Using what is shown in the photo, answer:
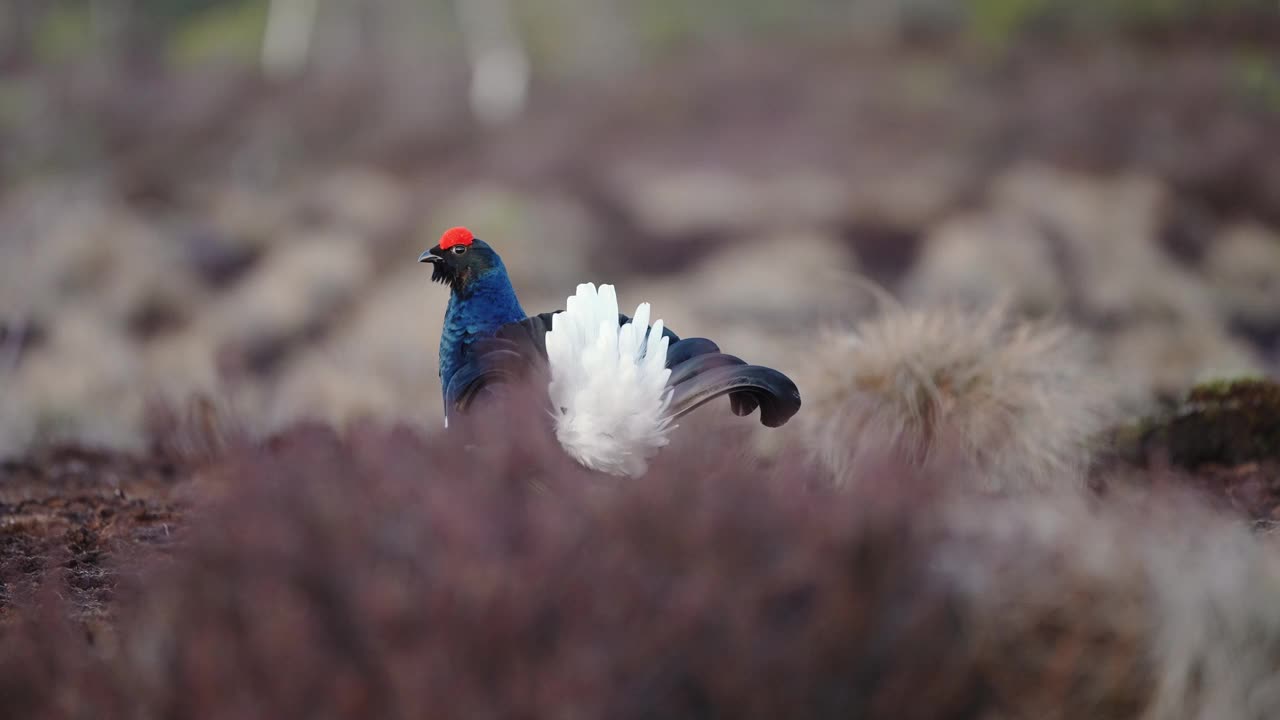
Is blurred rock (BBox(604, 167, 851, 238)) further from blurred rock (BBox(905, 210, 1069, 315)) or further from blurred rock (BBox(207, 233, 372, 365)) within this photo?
blurred rock (BBox(207, 233, 372, 365))

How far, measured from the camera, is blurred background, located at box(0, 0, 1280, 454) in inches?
379

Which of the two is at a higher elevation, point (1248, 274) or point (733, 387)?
point (1248, 274)

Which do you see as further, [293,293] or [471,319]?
[293,293]

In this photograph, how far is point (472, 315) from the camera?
338cm

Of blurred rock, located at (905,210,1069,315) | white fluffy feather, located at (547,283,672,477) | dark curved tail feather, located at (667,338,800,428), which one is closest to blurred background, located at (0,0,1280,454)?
blurred rock, located at (905,210,1069,315)

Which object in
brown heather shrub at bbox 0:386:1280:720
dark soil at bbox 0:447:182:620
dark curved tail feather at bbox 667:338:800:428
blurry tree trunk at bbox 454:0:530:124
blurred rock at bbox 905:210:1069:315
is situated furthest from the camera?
blurry tree trunk at bbox 454:0:530:124

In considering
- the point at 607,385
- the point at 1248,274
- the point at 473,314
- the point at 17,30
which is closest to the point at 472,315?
the point at 473,314

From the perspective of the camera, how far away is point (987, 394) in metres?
3.90

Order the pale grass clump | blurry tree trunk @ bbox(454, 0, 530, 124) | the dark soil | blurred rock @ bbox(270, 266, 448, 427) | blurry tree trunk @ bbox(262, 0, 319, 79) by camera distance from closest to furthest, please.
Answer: the dark soil < the pale grass clump < blurred rock @ bbox(270, 266, 448, 427) < blurry tree trunk @ bbox(454, 0, 530, 124) < blurry tree trunk @ bbox(262, 0, 319, 79)

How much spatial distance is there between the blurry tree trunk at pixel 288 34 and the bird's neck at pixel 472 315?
14.6 m

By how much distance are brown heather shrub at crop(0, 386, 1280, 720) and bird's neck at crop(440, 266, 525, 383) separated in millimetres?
1145

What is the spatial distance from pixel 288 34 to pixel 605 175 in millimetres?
6611

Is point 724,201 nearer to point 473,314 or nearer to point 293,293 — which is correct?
point 293,293

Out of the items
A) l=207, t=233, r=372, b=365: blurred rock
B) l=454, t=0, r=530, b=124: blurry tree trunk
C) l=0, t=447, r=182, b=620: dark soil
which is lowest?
l=0, t=447, r=182, b=620: dark soil
